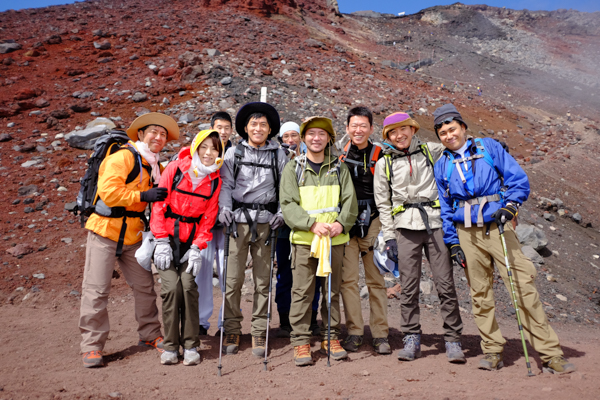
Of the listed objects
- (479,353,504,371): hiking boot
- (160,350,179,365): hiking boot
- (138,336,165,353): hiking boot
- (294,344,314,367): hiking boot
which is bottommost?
(138,336,165,353): hiking boot

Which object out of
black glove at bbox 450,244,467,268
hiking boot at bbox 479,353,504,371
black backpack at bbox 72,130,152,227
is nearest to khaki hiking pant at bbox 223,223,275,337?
black backpack at bbox 72,130,152,227

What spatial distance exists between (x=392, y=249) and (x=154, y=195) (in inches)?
99.4

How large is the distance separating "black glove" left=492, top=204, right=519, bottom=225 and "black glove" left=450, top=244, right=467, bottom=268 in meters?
0.46

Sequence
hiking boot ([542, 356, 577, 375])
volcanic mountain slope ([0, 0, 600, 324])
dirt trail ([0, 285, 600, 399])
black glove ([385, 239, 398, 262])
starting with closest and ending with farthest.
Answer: dirt trail ([0, 285, 600, 399]) < hiking boot ([542, 356, 577, 375]) < black glove ([385, 239, 398, 262]) < volcanic mountain slope ([0, 0, 600, 324])

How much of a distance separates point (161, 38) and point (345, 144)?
18612 millimetres

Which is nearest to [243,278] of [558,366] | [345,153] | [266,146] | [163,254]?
[163,254]

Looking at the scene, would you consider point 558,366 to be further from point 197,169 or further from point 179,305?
point 197,169

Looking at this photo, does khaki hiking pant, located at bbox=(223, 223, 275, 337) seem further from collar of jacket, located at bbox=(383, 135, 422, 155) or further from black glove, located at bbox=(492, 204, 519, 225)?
black glove, located at bbox=(492, 204, 519, 225)

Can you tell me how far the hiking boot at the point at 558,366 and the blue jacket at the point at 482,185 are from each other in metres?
1.35

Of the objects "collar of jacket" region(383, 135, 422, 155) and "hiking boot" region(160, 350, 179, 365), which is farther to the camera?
"collar of jacket" region(383, 135, 422, 155)

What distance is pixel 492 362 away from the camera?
3959 millimetres

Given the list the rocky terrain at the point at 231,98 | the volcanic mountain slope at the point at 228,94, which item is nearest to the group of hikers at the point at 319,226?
the rocky terrain at the point at 231,98

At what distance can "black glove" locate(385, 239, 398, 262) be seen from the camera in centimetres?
427

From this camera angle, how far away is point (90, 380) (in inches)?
152
